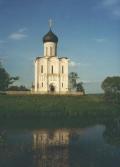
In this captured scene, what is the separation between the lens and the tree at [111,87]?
192 ft

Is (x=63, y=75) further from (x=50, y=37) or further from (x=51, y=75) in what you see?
(x=50, y=37)

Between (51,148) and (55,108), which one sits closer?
(51,148)

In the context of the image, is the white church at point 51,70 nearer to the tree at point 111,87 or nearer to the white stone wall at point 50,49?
the white stone wall at point 50,49

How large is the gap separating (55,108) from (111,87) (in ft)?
46.0

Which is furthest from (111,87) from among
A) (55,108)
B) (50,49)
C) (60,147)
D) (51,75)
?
(60,147)

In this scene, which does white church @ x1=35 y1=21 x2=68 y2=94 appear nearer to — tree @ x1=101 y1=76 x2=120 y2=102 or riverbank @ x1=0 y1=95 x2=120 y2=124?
riverbank @ x1=0 y1=95 x2=120 y2=124

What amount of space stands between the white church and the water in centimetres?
2430

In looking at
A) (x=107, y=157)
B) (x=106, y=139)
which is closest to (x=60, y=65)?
(x=106, y=139)

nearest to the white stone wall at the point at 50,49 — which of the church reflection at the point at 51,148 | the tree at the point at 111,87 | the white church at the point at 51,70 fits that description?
the white church at the point at 51,70

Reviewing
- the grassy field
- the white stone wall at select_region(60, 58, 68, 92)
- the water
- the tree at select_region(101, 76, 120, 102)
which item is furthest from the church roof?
the water

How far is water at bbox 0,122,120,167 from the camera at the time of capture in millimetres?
21969

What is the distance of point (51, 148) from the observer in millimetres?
26344

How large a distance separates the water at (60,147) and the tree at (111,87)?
67.1 ft

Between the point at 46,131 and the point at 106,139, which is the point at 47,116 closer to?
the point at 46,131
